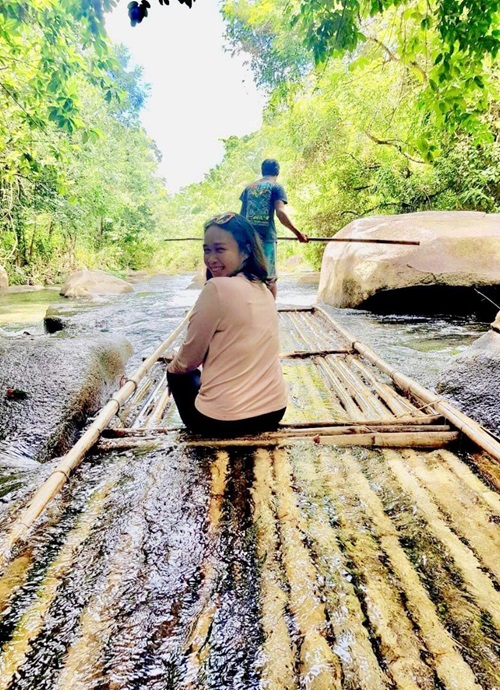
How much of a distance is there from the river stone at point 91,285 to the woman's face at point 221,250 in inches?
379

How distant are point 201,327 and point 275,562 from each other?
0.98 meters

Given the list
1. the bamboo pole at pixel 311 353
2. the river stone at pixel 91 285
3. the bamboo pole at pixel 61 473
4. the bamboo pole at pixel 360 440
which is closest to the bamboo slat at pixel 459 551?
the bamboo pole at pixel 360 440

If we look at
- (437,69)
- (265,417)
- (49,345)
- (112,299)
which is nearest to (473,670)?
(265,417)

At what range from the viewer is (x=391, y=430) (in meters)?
2.28

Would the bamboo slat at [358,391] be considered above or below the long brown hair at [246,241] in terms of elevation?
below

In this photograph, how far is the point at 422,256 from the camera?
6496 mm

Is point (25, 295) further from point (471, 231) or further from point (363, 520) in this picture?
point (363, 520)

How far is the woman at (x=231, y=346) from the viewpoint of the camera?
198 cm

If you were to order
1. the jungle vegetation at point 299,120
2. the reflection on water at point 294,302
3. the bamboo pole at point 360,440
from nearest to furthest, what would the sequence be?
1. the bamboo pole at point 360,440
2. the jungle vegetation at point 299,120
3. the reflection on water at point 294,302

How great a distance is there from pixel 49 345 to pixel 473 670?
3.57 meters

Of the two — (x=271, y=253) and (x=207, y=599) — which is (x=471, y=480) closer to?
(x=207, y=599)

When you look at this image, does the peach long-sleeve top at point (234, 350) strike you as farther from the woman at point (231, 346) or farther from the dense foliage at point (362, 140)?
the dense foliage at point (362, 140)

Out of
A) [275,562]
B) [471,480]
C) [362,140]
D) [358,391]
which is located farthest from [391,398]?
[362,140]

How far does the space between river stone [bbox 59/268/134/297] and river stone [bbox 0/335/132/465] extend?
730 cm
